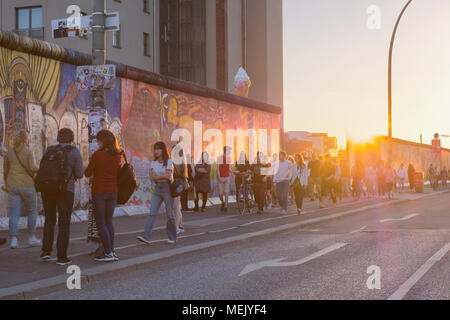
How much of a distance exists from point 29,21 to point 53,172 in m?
28.0

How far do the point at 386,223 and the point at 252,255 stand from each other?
622 cm

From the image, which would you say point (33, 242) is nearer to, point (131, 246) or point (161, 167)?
point (131, 246)

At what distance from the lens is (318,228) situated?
1363 centimetres

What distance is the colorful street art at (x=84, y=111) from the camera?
1236 cm

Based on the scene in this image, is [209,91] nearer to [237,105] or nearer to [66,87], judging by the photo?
[237,105]

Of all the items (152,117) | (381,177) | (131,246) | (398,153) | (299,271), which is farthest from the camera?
(398,153)

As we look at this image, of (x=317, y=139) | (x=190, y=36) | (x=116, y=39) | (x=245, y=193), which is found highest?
(x=190, y=36)

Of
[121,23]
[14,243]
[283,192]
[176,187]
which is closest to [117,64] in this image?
[283,192]

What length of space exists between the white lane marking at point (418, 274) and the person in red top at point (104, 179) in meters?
3.83

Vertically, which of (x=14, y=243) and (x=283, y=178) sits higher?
(x=283, y=178)

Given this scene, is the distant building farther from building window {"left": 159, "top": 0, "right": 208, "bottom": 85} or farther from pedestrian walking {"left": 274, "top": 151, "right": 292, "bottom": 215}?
pedestrian walking {"left": 274, "top": 151, "right": 292, "bottom": 215}

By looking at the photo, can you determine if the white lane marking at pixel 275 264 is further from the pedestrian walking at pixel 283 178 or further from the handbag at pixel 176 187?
the pedestrian walking at pixel 283 178

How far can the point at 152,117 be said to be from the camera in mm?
17750

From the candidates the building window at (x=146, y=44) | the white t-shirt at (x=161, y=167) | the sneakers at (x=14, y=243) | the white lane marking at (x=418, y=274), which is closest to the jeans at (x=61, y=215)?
the sneakers at (x=14, y=243)
